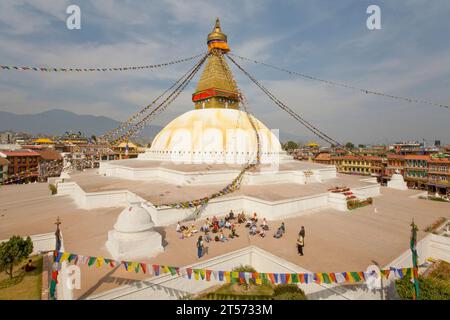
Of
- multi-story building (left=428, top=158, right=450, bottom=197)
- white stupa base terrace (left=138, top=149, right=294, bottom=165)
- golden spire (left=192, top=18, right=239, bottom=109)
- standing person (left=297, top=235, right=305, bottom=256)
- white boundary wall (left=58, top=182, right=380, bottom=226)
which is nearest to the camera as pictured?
standing person (left=297, top=235, right=305, bottom=256)

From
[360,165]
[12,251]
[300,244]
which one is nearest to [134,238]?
[12,251]

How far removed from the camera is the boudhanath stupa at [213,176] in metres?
12.5

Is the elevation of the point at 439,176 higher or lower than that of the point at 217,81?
lower

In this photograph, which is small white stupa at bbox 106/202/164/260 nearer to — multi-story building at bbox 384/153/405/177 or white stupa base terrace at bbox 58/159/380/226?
white stupa base terrace at bbox 58/159/380/226

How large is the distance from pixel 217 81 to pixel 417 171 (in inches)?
1390

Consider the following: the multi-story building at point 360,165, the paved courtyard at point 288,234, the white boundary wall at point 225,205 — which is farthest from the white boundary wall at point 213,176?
the multi-story building at point 360,165

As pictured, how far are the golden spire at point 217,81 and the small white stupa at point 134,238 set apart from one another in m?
16.2

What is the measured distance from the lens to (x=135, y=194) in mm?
13602

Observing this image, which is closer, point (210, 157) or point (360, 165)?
point (210, 157)

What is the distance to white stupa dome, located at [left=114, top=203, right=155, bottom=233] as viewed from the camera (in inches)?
326

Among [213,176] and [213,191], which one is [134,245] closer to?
[213,191]

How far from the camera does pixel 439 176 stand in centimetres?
3419

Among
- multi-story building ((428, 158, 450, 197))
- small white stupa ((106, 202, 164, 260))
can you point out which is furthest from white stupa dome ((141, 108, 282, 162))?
multi-story building ((428, 158, 450, 197))

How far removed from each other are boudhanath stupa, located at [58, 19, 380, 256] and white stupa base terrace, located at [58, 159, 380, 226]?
5 cm
